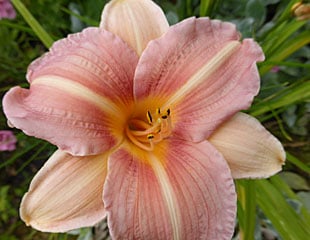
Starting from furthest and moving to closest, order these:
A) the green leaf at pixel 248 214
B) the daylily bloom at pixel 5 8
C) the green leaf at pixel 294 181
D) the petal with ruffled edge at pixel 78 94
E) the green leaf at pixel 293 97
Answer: the green leaf at pixel 294 181 → the daylily bloom at pixel 5 8 → the green leaf at pixel 293 97 → the green leaf at pixel 248 214 → the petal with ruffled edge at pixel 78 94

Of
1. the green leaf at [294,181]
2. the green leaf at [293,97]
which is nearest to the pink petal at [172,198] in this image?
the green leaf at [293,97]

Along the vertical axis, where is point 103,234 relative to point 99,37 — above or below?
below

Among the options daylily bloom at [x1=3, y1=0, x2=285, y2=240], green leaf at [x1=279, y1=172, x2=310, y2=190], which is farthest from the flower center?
green leaf at [x1=279, y1=172, x2=310, y2=190]

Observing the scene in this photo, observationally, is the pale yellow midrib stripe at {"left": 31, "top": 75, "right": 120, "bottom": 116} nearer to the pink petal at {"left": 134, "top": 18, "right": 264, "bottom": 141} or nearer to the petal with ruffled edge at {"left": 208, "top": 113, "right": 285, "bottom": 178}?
the pink petal at {"left": 134, "top": 18, "right": 264, "bottom": 141}

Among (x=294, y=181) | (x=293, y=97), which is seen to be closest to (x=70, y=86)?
(x=293, y=97)

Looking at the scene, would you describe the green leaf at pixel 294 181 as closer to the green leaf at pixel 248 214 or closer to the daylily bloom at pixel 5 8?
the green leaf at pixel 248 214

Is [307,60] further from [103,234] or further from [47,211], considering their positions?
[47,211]

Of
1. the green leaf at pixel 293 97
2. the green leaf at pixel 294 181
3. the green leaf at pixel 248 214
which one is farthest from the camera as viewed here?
the green leaf at pixel 294 181

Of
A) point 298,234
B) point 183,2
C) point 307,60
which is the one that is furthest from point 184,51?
point 307,60

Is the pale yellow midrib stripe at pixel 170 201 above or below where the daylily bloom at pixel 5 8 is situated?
below
